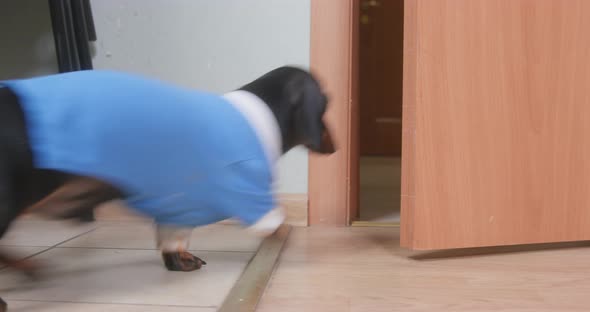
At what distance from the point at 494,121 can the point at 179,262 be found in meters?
0.76

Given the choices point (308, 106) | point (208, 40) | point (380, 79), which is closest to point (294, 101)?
point (308, 106)

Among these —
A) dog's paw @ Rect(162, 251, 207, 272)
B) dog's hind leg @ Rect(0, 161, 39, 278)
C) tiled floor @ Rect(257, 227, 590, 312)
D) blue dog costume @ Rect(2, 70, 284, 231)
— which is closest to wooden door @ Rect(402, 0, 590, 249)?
tiled floor @ Rect(257, 227, 590, 312)

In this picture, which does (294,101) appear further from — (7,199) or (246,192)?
(7,199)

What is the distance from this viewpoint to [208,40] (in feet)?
5.38

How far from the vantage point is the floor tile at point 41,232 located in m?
1.36

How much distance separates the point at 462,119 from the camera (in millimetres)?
1207

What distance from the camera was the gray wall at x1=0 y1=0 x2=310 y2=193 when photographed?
1619 mm

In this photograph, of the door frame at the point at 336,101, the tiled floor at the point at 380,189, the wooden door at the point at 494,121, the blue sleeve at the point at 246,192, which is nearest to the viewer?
the blue sleeve at the point at 246,192

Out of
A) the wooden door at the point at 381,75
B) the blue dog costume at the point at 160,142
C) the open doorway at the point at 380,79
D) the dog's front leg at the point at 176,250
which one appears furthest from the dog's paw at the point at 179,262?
the wooden door at the point at 381,75

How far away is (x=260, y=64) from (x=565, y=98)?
832mm

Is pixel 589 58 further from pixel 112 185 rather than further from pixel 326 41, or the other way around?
pixel 112 185

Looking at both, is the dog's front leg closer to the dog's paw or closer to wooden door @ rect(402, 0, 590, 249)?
the dog's paw

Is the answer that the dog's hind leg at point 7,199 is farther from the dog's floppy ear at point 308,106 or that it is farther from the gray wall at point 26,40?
the gray wall at point 26,40

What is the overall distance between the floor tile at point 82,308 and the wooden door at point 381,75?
288cm
